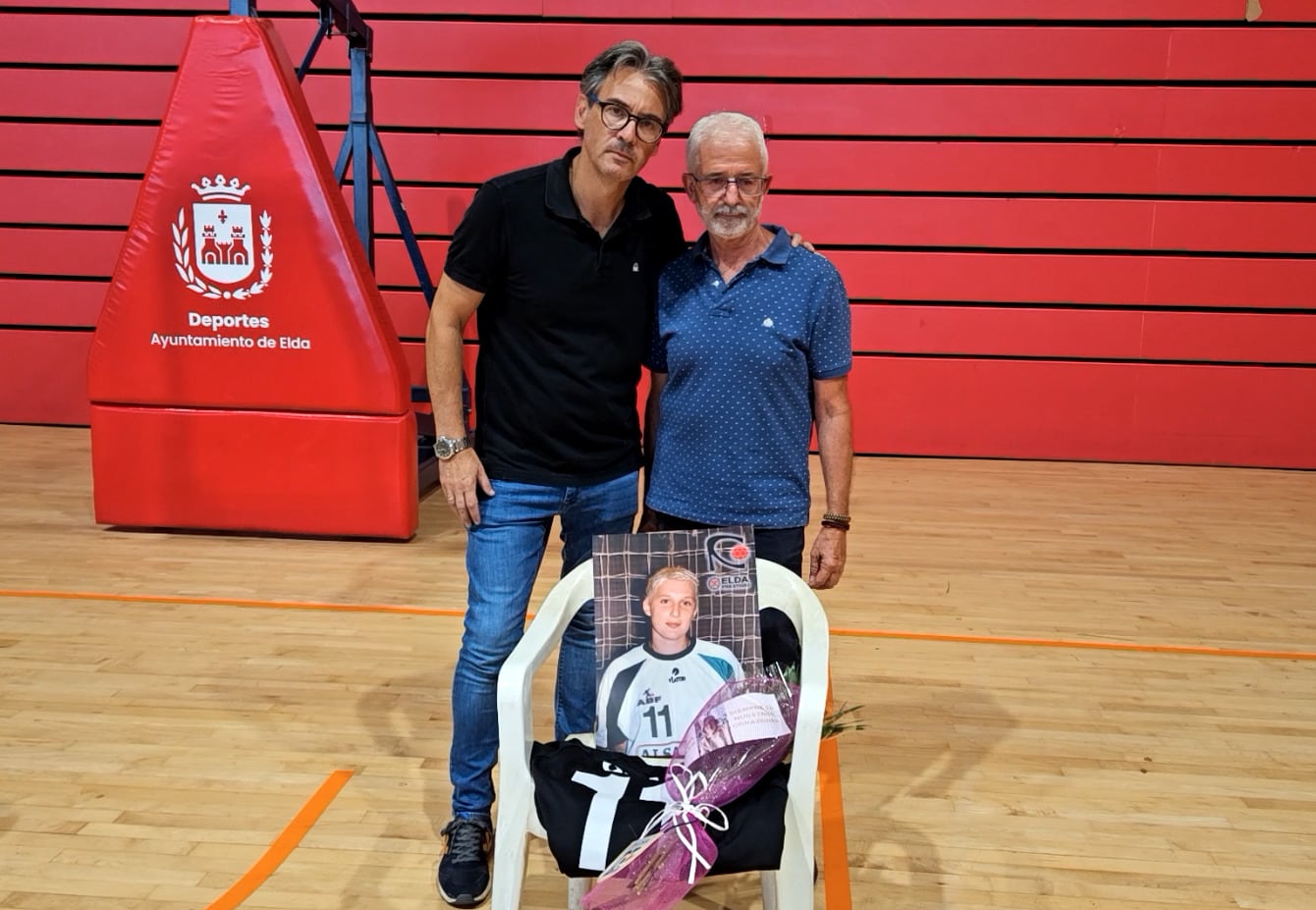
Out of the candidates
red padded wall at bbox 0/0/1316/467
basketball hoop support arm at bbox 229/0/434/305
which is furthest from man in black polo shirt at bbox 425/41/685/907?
red padded wall at bbox 0/0/1316/467

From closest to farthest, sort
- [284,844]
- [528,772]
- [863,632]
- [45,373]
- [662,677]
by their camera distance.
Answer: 1. [528,772]
2. [662,677]
3. [284,844]
4. [863,632]
5. [45,373]

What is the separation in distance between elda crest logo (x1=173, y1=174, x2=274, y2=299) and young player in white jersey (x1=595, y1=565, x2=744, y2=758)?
278 cm

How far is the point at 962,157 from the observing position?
19.3 ft

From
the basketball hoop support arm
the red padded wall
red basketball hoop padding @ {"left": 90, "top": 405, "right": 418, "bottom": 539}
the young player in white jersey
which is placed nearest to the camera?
the young player in white jersey

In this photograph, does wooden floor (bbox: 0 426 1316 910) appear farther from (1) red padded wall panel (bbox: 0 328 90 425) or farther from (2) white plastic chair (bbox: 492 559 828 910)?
(1) red padded wall panel (bbox: 0 328 90 425)

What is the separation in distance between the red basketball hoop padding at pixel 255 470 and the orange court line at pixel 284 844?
1.76 m

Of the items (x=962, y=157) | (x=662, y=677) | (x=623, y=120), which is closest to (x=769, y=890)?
(x=662, y=677)

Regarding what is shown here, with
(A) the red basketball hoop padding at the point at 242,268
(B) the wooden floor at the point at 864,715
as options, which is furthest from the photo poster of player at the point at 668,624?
(A) the red basketball hoop padding at the point at 242,268

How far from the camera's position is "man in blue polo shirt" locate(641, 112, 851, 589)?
1.83m

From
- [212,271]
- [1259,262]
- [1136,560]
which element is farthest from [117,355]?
[1259,262]

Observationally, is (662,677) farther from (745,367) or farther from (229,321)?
(229,321)

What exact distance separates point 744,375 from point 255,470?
8.99ft

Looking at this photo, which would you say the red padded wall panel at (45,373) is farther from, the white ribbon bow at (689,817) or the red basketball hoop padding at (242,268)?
the white ribbon bow at (689,817)

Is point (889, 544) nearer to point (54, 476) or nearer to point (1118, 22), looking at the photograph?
point (1118, 22)
